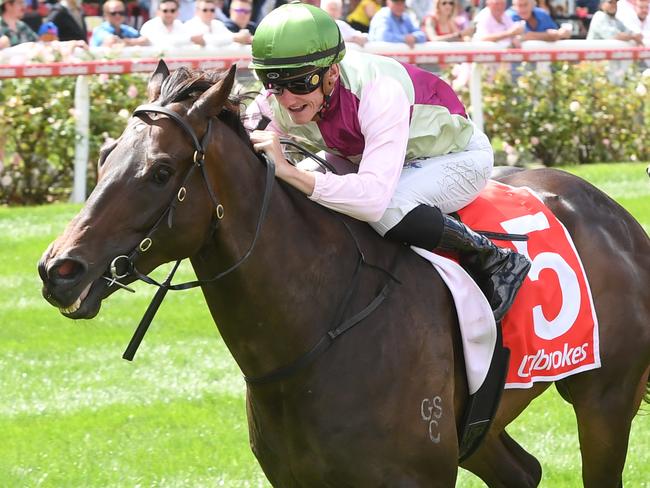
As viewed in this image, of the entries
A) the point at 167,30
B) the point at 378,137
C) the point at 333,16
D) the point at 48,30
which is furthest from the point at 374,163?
the point at 48,30

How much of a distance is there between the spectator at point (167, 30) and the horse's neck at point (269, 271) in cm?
986

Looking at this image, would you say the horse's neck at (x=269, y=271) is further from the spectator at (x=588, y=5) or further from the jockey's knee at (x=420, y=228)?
the spectator at (x=588, y=5)

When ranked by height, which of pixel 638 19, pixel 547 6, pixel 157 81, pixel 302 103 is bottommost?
pixel 547 6

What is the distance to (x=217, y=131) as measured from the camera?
3.98m

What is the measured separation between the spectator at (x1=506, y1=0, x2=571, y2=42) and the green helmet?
1191 cm

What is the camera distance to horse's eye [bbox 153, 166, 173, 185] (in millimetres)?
3779

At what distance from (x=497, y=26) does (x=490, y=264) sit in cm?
1169

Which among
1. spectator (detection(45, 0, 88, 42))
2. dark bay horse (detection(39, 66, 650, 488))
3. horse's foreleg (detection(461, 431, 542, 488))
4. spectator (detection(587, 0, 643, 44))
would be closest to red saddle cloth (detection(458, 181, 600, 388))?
dark bay horse (detection(39, 66, 650, 488))

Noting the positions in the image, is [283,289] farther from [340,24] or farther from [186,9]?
[186,9]

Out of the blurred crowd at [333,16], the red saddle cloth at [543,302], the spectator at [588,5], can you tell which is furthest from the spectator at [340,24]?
the red saddle cloth at [543,302]

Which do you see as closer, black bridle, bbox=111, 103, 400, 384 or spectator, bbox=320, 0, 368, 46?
black bridle, bbox=111, 103, 400, 384

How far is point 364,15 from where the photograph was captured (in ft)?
54.3

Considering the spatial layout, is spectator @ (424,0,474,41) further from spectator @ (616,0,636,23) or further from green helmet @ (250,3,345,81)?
green helmet @ (250,3,345,81)

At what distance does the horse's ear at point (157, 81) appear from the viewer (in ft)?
13.4
